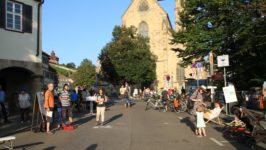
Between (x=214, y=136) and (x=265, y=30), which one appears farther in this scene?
(x=265, y=30)

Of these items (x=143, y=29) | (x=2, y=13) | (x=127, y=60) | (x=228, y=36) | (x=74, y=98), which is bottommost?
(x=74, y=98)

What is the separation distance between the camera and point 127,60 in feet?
198

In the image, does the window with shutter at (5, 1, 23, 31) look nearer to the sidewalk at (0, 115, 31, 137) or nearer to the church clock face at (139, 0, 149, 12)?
the sidewalk at (0, 115, 31, 137)

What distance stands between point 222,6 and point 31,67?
1449cm

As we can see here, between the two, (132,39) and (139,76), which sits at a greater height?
(132,39)

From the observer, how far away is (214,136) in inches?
477

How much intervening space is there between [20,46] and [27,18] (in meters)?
1.72

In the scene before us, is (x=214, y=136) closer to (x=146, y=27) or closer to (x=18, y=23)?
(x=18, y=23)

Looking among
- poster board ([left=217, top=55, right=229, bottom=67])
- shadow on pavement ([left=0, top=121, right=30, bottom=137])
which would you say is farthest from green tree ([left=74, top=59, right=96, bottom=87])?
shadow on pavement ([left=0, top=121, right=30, bottom=137])

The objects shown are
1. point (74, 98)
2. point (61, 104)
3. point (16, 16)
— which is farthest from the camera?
point (74, 98)

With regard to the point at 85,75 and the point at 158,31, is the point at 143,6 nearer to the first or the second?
the point at 158,31

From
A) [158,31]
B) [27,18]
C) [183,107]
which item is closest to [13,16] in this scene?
[27,18]

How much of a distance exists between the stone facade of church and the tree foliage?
121 ft

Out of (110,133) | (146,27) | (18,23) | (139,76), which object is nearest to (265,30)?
(110,133)
